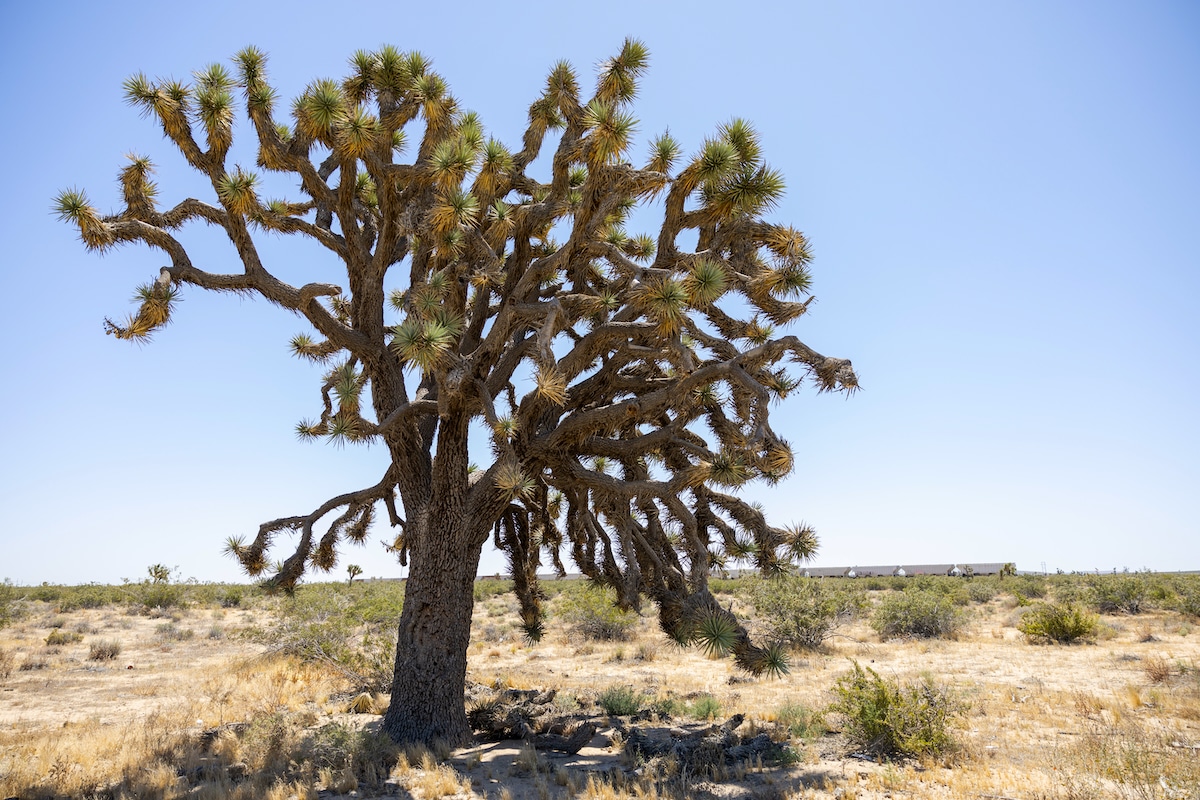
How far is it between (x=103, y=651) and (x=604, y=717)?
14474 millimetres

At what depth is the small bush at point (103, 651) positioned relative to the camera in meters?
16.7

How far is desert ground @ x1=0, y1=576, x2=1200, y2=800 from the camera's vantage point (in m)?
6.57

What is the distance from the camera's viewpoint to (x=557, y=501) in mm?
11547

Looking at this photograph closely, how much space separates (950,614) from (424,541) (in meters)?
16.8

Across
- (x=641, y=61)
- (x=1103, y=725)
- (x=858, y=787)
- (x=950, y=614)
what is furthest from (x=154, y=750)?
(x=950, y=614)

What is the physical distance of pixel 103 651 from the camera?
1683 cm

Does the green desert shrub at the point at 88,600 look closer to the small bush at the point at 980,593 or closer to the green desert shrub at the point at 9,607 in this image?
the green desert shrub at the point at 9,607

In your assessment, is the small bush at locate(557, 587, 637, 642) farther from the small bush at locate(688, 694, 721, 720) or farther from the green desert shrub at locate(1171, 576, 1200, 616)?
the green desert shrub at locate(1171, 576, 1200, 616)

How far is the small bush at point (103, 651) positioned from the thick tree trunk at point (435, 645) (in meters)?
13.3

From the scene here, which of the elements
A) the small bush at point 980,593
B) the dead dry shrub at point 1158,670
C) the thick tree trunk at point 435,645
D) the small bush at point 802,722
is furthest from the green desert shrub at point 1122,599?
the thick tree trunk at point 435,645

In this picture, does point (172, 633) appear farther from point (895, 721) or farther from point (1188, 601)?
point (1188, 601)

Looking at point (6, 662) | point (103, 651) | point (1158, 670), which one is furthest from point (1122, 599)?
point (6, 662)

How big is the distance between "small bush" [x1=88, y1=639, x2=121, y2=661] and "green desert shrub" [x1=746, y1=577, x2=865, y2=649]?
16.8 metres

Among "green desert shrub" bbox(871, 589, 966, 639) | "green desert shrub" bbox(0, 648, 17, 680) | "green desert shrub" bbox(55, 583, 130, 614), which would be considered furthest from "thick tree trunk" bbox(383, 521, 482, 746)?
"green desert shrub" bbox(55, 583, 130, 614)
